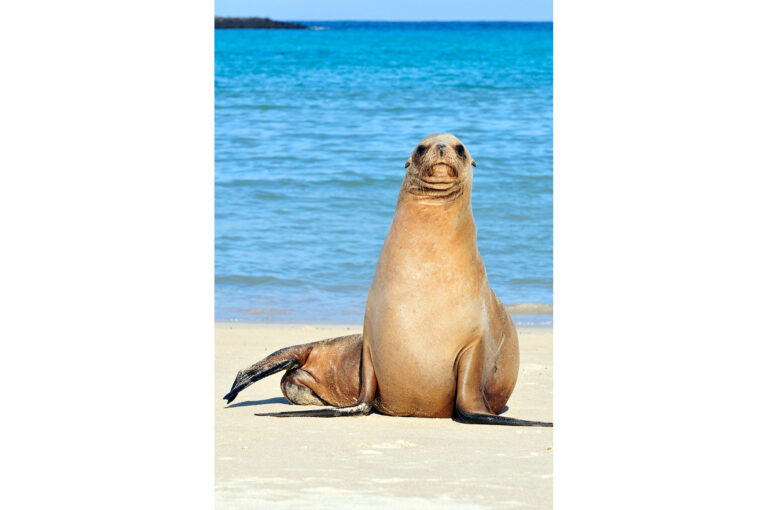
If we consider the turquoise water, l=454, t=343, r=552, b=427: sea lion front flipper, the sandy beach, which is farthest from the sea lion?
the turquoise water

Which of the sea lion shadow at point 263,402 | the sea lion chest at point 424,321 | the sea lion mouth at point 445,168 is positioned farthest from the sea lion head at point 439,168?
the sea lion shadow at point 263,402

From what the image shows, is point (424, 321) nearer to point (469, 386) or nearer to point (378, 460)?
point (469, 386)

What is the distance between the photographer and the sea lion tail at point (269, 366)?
230 inches

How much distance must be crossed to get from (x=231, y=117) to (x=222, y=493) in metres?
16.9

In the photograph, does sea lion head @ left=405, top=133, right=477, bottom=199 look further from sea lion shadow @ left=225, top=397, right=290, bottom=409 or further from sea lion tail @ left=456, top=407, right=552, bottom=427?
sea lion shadow @ left=225, top=397, right=290, bottom=409

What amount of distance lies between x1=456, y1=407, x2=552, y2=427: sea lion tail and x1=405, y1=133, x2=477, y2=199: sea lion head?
3.64ft

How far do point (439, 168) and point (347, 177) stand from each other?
919cm

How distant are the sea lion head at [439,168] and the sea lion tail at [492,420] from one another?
1109mm

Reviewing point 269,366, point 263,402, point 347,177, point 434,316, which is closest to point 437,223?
point 434,316

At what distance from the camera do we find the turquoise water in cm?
1026

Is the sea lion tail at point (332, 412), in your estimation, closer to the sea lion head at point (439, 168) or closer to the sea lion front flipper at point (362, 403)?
the sea lion front flipper at point (362, 403)

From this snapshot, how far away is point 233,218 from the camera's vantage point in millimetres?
12617

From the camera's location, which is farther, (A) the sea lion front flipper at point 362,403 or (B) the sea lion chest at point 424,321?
(B) the sea lion chest at point 424,321
